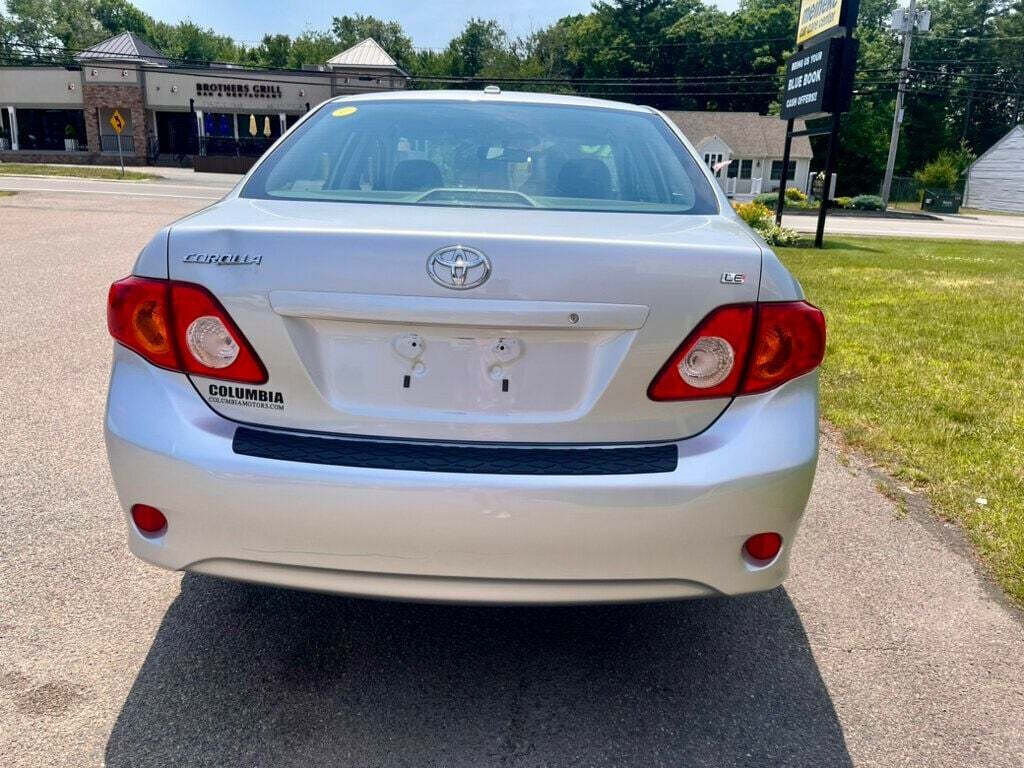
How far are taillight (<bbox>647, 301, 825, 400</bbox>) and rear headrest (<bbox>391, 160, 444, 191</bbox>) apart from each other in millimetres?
1206

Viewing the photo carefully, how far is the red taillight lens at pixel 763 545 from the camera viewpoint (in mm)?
2205

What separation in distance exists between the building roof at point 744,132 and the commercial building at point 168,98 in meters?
21.1

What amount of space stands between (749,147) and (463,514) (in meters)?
62.0

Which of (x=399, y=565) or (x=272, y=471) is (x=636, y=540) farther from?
(x=272, y=471)

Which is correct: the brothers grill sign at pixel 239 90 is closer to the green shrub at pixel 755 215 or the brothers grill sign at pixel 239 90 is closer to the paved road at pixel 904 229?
the paved road at pixel 904 229

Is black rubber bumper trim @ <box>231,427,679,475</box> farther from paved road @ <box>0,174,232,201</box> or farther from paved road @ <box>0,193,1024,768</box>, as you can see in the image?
paved road @ <box>0,174,232,201</box>

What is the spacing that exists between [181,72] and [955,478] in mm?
→ 54629

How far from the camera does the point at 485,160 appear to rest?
3.07 meters

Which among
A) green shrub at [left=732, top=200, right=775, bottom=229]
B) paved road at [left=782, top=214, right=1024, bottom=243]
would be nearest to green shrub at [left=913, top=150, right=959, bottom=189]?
paved road at [left=782, top=214, right=1024, bottom=243]

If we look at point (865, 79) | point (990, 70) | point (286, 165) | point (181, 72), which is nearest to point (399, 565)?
point (286, 165)

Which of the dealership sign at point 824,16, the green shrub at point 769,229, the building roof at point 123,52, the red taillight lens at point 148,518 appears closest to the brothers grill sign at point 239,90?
the building roof at point 123,52

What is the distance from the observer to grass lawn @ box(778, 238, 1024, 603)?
3979 mm

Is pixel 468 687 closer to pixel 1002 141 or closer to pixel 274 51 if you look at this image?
pixel 1002 141

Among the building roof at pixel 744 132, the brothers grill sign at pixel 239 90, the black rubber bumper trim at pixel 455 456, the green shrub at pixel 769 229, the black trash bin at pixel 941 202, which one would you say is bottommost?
the black trash bin at pixel 941 202
